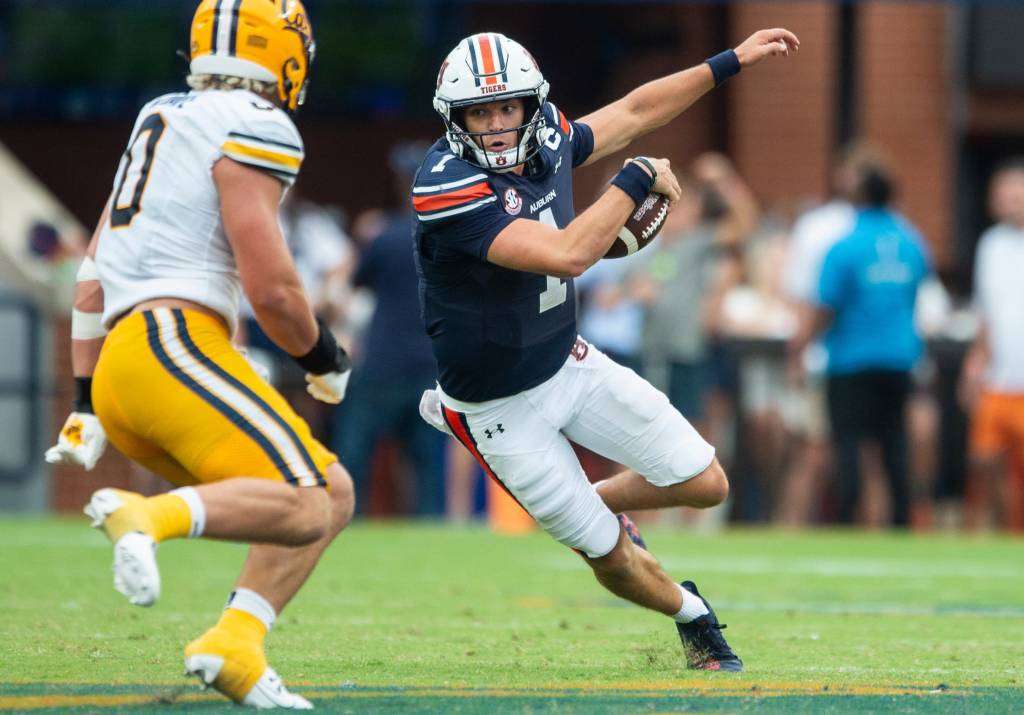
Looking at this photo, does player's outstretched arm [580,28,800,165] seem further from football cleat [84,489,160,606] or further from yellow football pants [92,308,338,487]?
football cleat [84,489,160,606]

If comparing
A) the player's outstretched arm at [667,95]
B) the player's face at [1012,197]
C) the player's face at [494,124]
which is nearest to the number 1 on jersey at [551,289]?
the player's face at [494,124]

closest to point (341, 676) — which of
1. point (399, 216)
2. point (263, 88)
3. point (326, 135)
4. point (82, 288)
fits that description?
point (82, 288)

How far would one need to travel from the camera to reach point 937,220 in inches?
672

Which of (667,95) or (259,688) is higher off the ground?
(667,95)

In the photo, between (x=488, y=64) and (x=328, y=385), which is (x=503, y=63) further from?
(x=328, y=385)

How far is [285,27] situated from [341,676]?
182 centimetres

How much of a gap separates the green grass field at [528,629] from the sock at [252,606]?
24 cm

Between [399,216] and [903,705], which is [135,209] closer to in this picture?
[903,705]

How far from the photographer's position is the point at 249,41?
4.84 meters

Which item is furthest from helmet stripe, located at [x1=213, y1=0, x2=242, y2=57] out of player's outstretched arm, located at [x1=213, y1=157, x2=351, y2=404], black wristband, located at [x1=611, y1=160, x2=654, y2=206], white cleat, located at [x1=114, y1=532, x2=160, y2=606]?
white cleat, located at [x1=114, y1=532, x2=160, y2=606]

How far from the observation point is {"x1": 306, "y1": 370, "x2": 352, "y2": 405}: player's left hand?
16.3 ft

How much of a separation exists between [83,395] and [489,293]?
1.21m

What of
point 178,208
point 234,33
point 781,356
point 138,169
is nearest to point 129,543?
point 178,208

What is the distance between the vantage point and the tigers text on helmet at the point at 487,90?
212 inches
